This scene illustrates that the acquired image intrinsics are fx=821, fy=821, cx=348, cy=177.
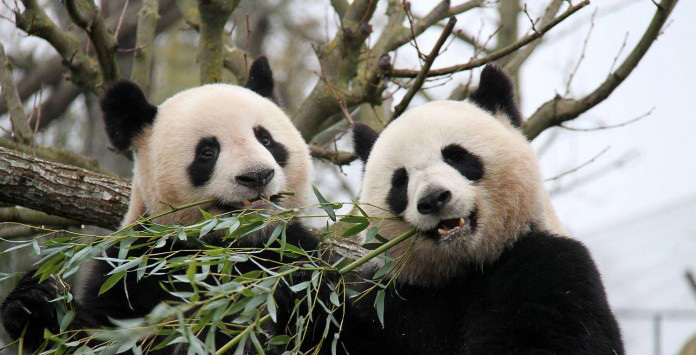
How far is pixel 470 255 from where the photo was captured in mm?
4211

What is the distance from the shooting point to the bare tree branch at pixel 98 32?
604 centimetres

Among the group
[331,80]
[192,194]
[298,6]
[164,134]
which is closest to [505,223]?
[192,194]

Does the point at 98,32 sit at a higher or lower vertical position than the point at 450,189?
higher

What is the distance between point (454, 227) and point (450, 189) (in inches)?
10.0

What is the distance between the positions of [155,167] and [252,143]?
66cm

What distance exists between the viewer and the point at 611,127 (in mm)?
6852

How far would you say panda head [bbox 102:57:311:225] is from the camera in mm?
4930

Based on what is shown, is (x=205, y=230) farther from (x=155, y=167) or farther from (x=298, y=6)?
(x=298, y=6)

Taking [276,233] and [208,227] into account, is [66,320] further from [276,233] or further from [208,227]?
[276,233]

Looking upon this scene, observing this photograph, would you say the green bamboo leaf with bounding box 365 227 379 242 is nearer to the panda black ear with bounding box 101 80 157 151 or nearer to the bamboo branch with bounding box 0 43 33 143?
the panda black ear with bounding box 101 80 157 151

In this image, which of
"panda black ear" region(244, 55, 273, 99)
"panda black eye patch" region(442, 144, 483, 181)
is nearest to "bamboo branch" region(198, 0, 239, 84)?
"panda black ear" region(244, 55, 273, 99)

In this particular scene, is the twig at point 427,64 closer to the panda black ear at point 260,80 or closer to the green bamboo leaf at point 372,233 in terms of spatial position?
the panda black ear at point 260,80

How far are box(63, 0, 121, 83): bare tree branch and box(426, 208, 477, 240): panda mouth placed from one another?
3311 millimetres

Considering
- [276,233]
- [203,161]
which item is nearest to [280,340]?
[276,233]
